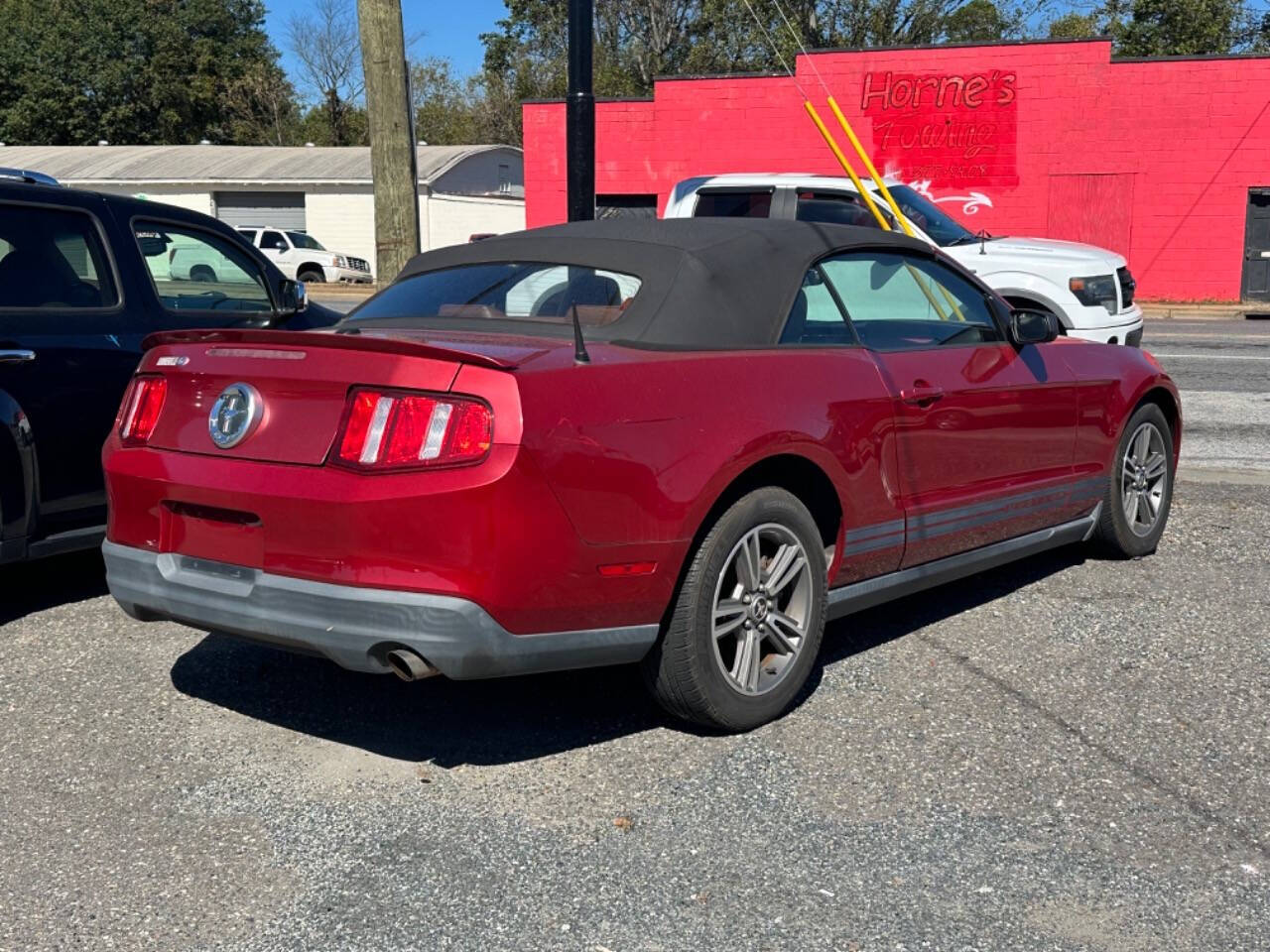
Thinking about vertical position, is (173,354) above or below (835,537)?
above

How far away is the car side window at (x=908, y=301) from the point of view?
4.91m

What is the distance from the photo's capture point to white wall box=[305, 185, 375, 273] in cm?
4194

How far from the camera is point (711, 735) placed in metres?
4.24

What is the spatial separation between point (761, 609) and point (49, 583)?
11.8ft

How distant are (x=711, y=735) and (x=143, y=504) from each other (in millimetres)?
1859

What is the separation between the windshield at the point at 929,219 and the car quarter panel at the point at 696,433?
286 inches

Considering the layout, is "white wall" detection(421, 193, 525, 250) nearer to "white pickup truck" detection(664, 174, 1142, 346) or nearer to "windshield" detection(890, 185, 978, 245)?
"white pickup truck" detection(664, 174, 1142, 346)

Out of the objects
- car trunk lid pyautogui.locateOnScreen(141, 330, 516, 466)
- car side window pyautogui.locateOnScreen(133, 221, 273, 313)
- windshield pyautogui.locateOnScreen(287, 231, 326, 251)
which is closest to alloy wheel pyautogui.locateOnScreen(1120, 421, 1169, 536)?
car trunk lid pyautogui.locateOnScreen(141, 330, 516, 466)

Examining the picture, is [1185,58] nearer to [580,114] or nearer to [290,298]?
[580,114]

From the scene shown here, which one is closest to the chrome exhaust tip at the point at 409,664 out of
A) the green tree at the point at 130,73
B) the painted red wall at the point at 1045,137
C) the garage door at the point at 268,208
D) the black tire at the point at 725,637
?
the black tire at the point at 725,637

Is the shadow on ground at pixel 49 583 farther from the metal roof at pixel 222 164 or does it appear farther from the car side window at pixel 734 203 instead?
the metal roof at pixel 222 164

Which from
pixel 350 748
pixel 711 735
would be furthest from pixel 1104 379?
pixel 350 748

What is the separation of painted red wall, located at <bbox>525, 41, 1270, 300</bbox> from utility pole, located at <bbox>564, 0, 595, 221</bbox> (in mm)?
21588

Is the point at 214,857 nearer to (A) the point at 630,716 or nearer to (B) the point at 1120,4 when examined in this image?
(A) the point at 630,716
